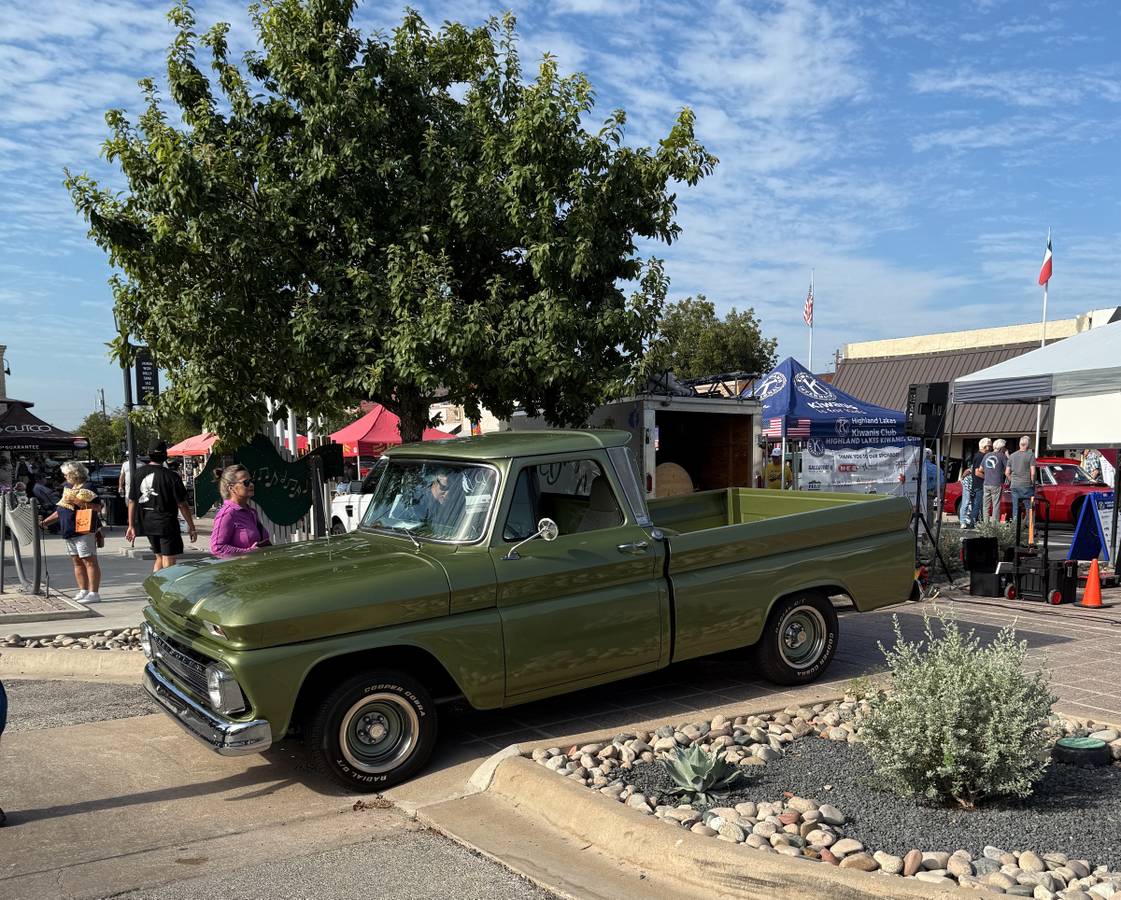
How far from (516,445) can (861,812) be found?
2865 mm

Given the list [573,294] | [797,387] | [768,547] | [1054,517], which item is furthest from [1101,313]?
[768,547]

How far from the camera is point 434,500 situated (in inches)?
231

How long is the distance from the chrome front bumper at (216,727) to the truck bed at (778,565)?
259 cm

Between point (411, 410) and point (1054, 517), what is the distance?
16297 millimetres

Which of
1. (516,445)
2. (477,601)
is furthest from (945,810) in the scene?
(516,445)

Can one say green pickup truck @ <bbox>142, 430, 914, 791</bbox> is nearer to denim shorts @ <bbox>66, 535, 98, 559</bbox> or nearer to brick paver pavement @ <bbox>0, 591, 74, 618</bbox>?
brick paver pavement @ <bbox>0, 591, 74, 618</bbox>

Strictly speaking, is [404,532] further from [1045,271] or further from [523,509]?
[1045,271]

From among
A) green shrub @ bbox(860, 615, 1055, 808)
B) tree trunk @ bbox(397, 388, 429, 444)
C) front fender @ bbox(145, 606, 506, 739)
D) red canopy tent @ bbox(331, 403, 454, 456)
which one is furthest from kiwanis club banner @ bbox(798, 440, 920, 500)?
green shrub @ bbox(860, 615, 1055, 808)

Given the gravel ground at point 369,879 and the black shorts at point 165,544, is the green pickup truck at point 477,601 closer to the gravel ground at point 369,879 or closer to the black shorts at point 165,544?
the gravel ground at point 369,879

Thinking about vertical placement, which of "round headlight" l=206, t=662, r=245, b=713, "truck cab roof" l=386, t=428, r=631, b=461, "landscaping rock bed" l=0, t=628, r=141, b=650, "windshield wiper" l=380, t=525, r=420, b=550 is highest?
"truck cab roof" l=386, t=428, r=631, b=461

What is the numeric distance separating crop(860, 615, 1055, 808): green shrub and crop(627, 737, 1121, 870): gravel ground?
112 millimetres

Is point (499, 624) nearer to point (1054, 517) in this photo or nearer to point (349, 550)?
point (349, 550)

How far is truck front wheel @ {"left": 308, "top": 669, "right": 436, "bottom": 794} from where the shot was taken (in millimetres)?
4840

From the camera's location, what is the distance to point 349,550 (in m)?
5.70
